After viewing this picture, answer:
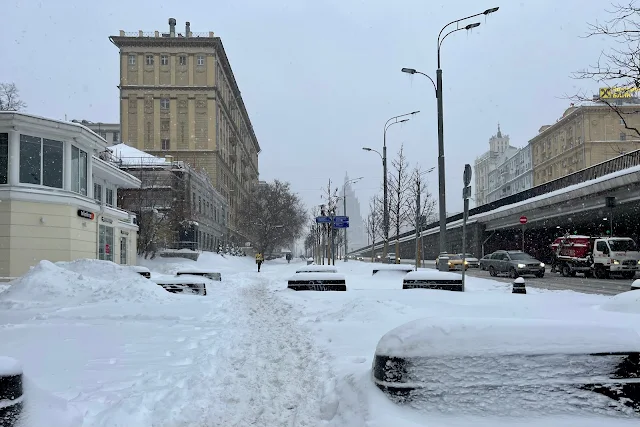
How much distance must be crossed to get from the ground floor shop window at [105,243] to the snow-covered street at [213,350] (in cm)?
1514

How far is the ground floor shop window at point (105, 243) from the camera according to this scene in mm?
28188

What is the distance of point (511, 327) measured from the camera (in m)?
3.54

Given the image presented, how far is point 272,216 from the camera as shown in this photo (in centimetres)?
6425

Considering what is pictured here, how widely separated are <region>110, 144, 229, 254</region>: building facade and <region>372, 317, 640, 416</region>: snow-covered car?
40323mm

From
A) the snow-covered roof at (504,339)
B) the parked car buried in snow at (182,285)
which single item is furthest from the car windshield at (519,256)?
the snow-covered roof at (504,339)

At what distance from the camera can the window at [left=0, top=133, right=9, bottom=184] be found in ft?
70.9

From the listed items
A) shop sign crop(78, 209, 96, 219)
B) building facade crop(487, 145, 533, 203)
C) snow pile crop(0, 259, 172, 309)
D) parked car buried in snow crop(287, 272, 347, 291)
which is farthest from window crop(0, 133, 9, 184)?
building facade crop(487, 145, 533, 203)

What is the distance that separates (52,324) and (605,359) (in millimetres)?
8957

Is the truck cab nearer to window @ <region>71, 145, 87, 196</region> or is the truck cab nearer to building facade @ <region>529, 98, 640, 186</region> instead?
window @ <region>71, 145, 87, 196</region>

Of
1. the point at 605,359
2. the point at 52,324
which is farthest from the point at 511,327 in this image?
the point at 52,324

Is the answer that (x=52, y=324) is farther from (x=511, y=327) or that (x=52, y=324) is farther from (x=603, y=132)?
(x=603, y=132)

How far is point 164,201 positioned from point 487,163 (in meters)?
118

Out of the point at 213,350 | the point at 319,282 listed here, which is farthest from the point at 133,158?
the point at 213,350

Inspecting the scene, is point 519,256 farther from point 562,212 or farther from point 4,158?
point 4,158
